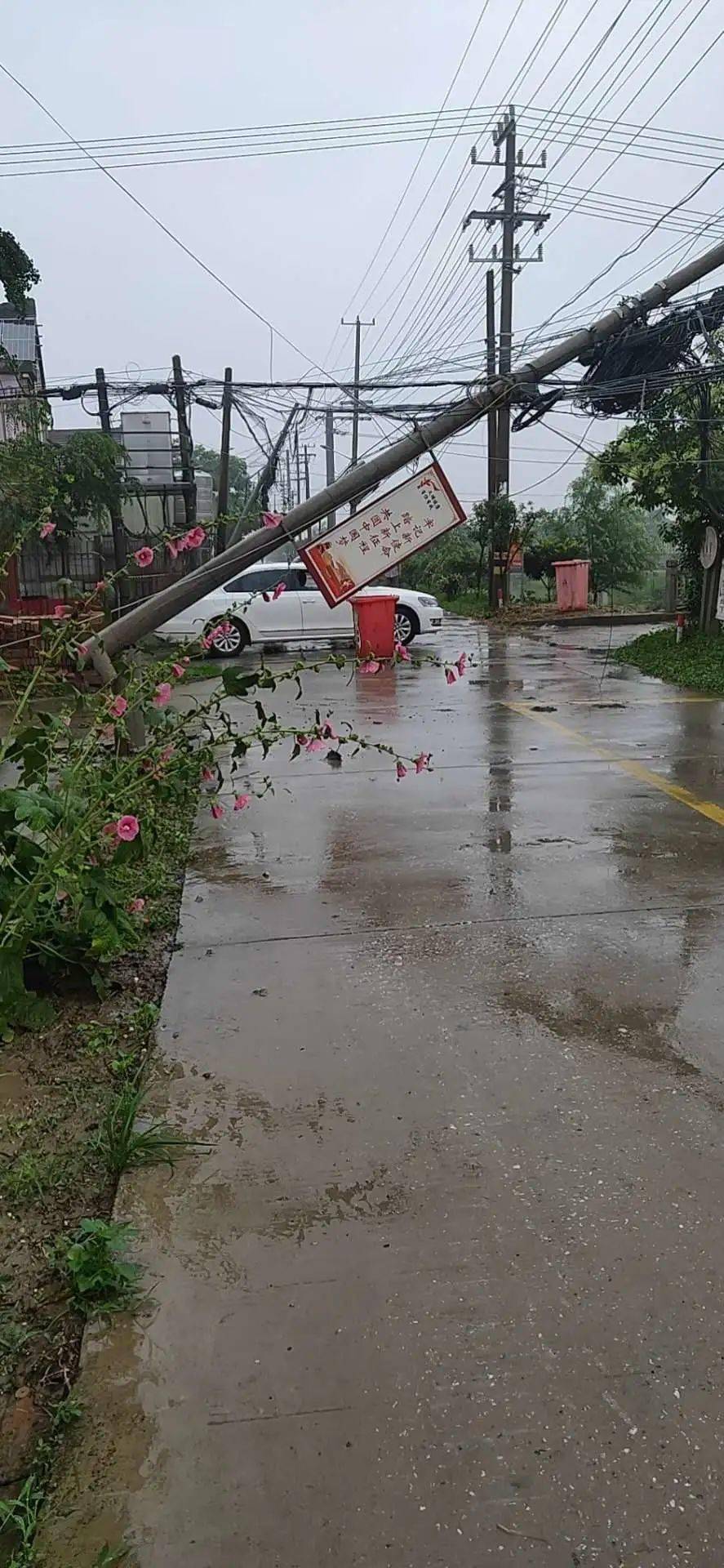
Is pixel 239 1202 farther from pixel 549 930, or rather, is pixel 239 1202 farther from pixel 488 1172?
pixel 549 930

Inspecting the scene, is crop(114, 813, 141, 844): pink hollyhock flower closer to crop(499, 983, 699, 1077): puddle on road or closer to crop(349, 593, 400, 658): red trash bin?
crop(499, 983, 699, 1077): puddle on road

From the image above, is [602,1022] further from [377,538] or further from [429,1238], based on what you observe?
[377,538]

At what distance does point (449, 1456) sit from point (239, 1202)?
870mm

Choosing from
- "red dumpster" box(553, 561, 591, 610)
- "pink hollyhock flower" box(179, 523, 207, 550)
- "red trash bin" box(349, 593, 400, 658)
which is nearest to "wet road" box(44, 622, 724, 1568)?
"pink hollyhock flower" box(179, 523, 207, 550)

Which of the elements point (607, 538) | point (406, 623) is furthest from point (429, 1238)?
point (607, 538)

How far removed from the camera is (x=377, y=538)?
712cm

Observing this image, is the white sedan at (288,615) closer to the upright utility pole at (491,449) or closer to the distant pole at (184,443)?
the distant pole at (184,443)

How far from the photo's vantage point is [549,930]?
14.2 feet

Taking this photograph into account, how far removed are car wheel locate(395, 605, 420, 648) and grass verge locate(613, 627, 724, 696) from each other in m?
3.12

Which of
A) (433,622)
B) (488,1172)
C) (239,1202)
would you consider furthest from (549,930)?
(433,622)

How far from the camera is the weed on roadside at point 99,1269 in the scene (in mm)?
2225

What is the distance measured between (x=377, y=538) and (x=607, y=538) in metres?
19.7

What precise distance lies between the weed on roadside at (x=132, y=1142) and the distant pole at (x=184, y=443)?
16166 mm

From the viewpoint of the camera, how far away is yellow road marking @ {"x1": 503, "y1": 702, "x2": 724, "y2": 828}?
20.4ft
